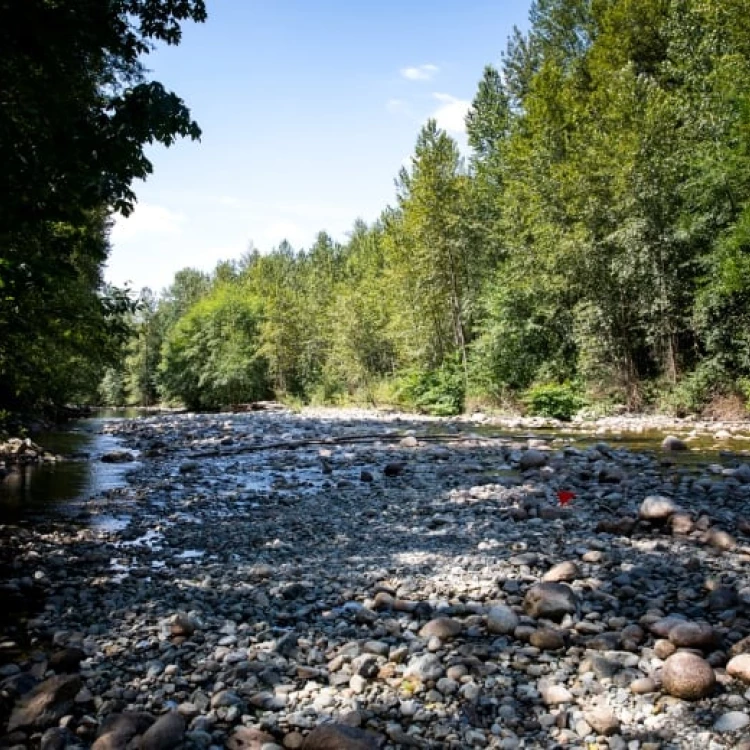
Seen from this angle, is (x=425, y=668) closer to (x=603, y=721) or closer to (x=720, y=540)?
(x=603, y=721)

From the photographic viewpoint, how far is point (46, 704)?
3299 mm

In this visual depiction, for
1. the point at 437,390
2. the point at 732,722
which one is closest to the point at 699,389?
the point at 437,390

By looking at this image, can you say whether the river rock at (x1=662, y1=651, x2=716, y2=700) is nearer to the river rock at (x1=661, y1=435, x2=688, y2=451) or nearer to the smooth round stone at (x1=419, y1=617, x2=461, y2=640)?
the smooth round stone at (x1=419, y1=617, x2=461, y2=640)

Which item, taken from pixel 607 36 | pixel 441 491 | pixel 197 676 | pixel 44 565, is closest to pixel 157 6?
pixel 197 676

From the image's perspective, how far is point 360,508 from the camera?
8.54m

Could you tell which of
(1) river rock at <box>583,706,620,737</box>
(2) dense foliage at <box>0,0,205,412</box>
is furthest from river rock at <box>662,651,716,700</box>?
(2) dense foliage at <box>0,0,205,412</box>

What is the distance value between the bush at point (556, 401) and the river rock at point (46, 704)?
2110 centimetres

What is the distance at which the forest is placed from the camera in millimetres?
6945

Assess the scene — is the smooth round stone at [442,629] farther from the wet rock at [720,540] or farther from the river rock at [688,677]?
the wet rock at [720,540]

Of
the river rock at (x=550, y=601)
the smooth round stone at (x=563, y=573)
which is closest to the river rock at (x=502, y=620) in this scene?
the river rock at (x=550, y=601)

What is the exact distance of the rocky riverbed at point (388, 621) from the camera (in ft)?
10.3

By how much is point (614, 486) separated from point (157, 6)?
28.0 feet

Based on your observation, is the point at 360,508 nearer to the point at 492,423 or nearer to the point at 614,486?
the point at 614,486

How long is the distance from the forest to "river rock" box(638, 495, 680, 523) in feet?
20.4
